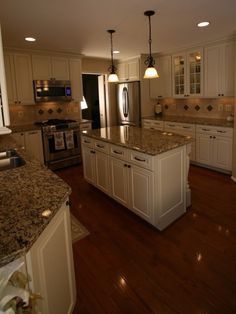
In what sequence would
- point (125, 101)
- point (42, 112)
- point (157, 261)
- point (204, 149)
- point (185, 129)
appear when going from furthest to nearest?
point (125, 101) → point (42, 112) → point (185, 129) → point (204, 149) → point (157, 261)

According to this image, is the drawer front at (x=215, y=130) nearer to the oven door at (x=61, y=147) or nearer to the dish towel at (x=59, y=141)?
the oven door at (x=61, y=147)

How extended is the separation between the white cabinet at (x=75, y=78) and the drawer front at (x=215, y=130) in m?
2.73

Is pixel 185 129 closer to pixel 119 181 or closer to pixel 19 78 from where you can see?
pixel 119 181

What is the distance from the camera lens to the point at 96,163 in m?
3.37

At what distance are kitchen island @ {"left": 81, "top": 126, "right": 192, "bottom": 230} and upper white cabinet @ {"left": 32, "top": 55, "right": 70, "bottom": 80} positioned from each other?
7.88 ft

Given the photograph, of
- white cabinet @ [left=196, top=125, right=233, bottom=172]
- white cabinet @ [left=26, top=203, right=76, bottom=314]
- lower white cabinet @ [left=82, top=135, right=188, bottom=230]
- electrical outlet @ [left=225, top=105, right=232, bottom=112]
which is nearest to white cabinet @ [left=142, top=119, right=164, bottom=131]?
white cabinet @ [left=196, top=125, right=233, bottom=172]

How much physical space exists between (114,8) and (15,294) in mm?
2779

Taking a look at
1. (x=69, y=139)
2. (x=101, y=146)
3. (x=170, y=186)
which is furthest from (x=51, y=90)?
(x=170, y=186)

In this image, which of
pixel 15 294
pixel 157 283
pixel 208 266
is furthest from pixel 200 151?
pixel 15 294

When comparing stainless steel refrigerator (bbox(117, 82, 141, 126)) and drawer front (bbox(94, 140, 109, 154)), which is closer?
drawer front (bbox(94, 140, 109, 154))

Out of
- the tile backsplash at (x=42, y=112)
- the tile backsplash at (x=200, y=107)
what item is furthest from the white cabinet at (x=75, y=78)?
the tile backsplash at (x=200, y=107)

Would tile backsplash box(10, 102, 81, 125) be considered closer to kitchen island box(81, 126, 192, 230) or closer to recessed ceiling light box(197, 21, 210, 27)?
kitchen island box(81, 126, 192, 230)

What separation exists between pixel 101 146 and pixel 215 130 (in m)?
2.16

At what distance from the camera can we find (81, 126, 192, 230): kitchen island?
2359 mm
